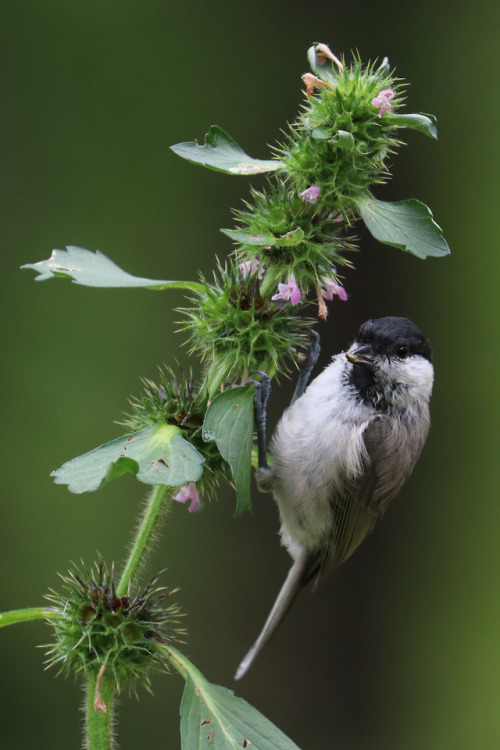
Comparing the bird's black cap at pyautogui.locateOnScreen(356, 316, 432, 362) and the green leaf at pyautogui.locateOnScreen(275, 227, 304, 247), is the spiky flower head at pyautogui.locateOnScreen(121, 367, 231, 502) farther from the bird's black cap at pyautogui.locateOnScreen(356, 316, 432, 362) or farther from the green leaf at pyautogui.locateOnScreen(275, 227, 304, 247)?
the bird's black cap at pyautogui.locateOnScreen(356, 316, 432, 362)

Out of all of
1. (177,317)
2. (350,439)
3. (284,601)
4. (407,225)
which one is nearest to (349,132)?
(407,225)

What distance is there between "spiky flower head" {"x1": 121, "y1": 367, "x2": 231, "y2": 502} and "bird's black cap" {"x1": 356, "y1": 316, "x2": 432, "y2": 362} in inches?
35.6

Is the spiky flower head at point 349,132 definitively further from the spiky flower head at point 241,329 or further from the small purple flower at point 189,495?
the small purple flower at point 189,495

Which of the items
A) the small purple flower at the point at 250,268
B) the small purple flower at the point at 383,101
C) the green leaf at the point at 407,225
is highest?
the small purple flower at the point at 383,101

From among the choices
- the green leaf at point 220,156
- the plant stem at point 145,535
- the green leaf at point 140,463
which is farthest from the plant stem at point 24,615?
the green leaf at point 220,156

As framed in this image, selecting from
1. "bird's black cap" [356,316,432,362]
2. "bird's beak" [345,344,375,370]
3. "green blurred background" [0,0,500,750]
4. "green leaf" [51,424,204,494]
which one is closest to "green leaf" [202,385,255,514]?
"green leaf" [51,424,204,494]

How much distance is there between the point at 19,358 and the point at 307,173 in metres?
3.36

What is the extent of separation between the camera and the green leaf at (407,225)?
1.42m

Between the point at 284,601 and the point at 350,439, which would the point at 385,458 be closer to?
the point at 350,439

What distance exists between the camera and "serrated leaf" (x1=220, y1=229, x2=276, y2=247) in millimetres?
1446

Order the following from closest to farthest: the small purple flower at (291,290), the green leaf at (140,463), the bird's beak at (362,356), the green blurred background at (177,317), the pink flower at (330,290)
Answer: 1. the green leaf at (140,463)
2. the small purple flower at (291,290)
3. the pink flower at (330,290)
4. the bird's beak at (362,356)
5. the green blurred background at (177,317)

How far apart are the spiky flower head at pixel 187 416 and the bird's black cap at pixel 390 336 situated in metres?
0.90

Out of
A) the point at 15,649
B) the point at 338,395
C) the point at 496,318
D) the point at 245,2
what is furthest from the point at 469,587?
the point at 245,2

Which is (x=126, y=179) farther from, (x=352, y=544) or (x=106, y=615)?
(x=106, y=615)
